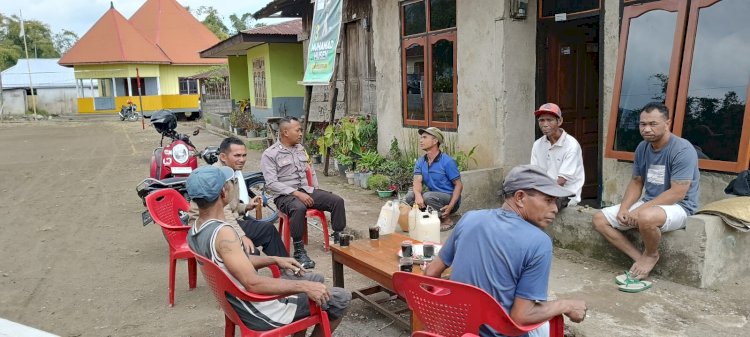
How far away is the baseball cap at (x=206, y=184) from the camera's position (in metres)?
2.99

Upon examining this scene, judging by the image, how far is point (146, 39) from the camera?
105 ft

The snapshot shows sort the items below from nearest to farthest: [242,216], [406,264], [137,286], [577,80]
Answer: [406,264]
[242,216]
[137,286]
[577,80]

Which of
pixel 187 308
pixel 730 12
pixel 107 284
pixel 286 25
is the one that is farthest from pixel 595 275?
pixel 286 25

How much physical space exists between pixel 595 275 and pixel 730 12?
2.38m

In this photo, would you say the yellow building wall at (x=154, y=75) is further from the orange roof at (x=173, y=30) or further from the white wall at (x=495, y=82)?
the white wall at (x=495, y=82)

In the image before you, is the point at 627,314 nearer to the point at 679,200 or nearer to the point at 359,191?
the point at 679,200

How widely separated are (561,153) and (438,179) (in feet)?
4.14

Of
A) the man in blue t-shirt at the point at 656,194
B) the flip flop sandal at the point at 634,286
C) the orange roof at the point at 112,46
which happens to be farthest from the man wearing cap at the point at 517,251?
the orange roof at the point at 112,46

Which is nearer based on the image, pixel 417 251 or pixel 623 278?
pixel 417 251

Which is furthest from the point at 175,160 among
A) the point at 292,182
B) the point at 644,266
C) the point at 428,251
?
the point at 644,266

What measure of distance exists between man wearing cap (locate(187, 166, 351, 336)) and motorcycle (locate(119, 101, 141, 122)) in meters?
29.1

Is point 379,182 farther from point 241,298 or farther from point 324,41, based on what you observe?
point 241,298

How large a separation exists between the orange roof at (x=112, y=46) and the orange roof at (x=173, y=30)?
92 centimetres

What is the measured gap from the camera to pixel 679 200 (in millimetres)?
4164
